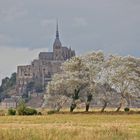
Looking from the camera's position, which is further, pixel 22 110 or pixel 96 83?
pixel 96 83

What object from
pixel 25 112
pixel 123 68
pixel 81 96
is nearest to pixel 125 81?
pixel 123 68

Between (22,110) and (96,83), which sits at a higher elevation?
(96,83)

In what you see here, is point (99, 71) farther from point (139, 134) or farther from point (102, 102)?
point (139, 134)

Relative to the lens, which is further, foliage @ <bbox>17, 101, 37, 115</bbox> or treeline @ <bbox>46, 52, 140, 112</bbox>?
treeline @ <bbox>46, 52, 140, 112</bbox>

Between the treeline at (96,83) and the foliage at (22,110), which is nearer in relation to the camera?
the foliage at (22,110)

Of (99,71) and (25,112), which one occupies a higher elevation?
(99,71)

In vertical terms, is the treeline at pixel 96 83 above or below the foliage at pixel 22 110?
above

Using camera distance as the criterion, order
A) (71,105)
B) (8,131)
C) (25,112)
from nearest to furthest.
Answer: (8,131)
(25,112)
(71,105)

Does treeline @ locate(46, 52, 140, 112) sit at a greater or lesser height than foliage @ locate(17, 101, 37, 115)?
greater

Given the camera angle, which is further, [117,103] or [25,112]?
[117,103]

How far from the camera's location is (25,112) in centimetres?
8975

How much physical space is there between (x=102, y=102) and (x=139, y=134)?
71163 millimetres

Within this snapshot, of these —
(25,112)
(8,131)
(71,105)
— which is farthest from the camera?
(71,105)

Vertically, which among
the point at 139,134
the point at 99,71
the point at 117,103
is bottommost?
the point at 139,134
